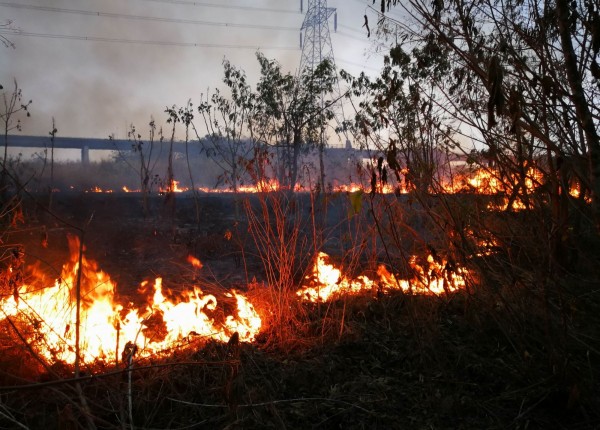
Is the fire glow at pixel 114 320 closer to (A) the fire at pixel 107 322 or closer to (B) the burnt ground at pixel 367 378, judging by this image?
(A) the fire at pixel 107 322

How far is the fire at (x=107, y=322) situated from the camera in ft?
12.2

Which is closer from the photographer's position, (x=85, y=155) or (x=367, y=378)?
(x=367, y=378)

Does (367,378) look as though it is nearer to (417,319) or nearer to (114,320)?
(417,319)

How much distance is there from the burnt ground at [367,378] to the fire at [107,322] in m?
0.26

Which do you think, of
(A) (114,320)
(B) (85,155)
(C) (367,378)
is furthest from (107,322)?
(B) (85,155)

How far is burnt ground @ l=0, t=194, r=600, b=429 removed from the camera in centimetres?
279

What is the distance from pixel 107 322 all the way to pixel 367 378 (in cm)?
238

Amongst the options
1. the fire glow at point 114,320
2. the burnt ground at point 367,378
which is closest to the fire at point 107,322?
the fire glow at point 114,320

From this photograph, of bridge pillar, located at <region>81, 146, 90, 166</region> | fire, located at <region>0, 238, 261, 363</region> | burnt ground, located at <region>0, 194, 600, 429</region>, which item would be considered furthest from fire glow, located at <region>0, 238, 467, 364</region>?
bridge pillar, located at <region>81, 146, 90, 166</region>

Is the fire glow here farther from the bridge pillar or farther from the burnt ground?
the bridge pillar

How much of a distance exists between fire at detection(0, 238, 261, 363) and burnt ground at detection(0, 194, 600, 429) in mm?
259

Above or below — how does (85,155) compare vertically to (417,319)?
above

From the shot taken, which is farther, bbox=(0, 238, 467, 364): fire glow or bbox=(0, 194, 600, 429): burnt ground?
bbox=(0, 238, 467, 364): fire glow

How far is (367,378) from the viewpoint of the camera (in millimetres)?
3402
